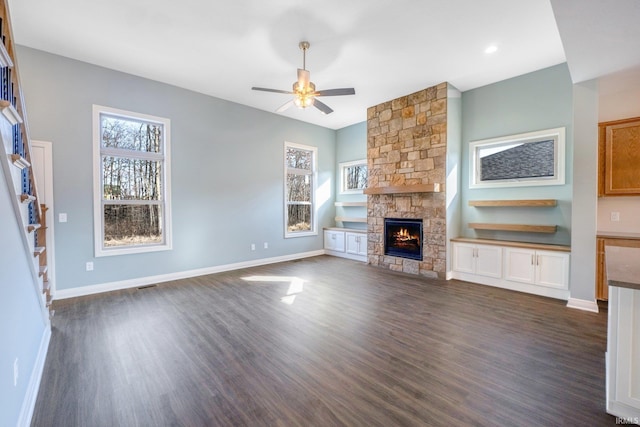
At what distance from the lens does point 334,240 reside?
6.90 metres

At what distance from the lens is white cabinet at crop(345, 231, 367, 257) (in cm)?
624

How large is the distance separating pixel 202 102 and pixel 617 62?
228 inches

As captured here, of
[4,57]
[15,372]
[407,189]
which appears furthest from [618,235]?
[4,57]

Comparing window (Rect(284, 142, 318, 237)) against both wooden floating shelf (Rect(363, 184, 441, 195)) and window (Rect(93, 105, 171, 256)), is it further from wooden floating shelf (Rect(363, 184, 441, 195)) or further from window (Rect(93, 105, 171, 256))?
window (Rect(93, 105, 171, 256))

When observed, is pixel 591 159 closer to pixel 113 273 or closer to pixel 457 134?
pixel 457 134

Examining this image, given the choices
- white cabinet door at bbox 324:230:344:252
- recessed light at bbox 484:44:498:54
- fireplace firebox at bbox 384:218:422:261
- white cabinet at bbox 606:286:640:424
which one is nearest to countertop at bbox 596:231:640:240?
fireplace firebox at bbox 384:218:422:261

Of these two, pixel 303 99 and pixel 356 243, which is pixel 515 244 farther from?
pixel 303 99

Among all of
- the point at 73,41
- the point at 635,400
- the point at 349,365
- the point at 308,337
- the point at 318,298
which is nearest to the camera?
the point at 635,400

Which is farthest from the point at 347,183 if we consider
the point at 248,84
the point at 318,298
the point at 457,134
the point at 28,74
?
the point at 28,74

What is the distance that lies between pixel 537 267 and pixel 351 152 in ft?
15.1

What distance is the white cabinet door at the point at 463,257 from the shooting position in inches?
179

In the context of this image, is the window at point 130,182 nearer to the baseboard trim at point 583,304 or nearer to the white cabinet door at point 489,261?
the white cabinet door at point 489,261

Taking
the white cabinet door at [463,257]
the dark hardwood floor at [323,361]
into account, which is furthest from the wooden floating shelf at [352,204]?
the dark hardwood floor at [323,361]

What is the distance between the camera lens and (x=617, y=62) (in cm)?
279
